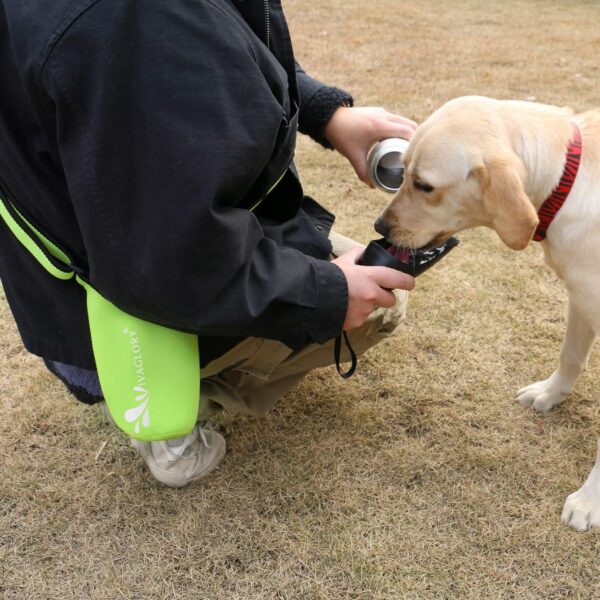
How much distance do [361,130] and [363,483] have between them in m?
1.29

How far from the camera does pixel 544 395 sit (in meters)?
2.59

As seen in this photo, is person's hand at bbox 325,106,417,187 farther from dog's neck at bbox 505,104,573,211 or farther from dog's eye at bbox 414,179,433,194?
dog's neck at bbox 505,104,573,211

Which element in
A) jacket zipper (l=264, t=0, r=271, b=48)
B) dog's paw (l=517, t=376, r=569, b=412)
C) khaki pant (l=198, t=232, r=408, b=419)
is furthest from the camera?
dog's paw (l=517, t=376, r=569, b=412)

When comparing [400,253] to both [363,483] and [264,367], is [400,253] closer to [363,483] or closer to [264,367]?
[264,367]

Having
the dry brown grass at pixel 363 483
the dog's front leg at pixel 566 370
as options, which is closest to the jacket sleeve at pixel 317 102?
the dry brown grass at pixel 363 483

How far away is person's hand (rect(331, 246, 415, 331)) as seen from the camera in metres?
1.86

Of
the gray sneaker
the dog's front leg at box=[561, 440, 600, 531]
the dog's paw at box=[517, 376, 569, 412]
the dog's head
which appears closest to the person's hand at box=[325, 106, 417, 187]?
the dog's head

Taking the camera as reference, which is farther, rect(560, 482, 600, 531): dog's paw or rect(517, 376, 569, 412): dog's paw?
rect(517, 376, 569, 412): dog's paw

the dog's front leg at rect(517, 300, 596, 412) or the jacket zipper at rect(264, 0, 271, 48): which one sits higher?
the jacket zipper at rect(264, 0, 271, 48)

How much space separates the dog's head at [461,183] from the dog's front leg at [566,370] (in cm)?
65

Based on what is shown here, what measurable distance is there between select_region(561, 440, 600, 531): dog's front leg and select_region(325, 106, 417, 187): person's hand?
4.28 ft

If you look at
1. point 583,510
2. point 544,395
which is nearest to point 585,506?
point 583,510

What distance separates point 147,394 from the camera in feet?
6.08

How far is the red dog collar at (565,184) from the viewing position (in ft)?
6.48
